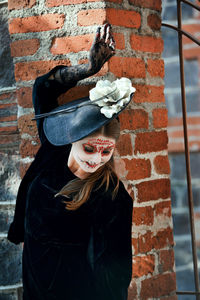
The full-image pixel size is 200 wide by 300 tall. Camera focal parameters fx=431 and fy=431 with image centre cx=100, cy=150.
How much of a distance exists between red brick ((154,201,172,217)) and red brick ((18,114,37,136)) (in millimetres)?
617

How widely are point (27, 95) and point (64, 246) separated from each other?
65 cm

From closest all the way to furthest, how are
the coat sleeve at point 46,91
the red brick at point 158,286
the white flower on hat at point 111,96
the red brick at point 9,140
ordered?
the white flower on hat at point 111,96 → the coat sleeve at point 46,91 → the red brick at point 158,286 → the red brick at point 9,140

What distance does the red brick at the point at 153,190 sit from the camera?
183 cm

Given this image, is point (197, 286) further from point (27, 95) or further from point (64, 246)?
point (27, 95)

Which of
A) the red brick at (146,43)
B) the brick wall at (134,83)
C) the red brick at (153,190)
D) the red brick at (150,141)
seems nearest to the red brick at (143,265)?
the brick wall at (134,83)

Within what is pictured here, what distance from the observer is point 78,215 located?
1551 mm

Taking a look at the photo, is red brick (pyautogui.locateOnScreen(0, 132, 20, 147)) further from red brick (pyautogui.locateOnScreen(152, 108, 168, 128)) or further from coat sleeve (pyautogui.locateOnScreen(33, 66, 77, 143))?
red brick (pyautogui.locateOnScreen(152, 108, 168, 128))

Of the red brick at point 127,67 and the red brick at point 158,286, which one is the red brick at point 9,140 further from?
the red brick at point 158,286

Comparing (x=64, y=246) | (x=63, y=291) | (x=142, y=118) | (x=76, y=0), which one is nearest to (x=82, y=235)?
(x=64, y=246)

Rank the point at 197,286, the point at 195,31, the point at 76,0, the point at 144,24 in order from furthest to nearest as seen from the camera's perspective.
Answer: the point at 195,31 → the point at 197,286 → the point at 144,24 → the point at 76,0

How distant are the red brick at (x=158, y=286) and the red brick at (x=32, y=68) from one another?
979 mm

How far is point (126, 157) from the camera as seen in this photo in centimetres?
179

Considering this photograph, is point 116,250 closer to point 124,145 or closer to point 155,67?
point 124,145

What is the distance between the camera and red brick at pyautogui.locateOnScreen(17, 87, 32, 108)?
180 cm
